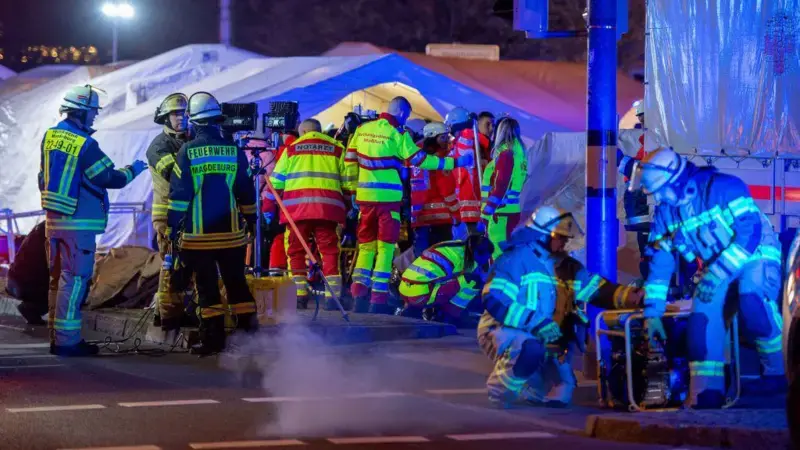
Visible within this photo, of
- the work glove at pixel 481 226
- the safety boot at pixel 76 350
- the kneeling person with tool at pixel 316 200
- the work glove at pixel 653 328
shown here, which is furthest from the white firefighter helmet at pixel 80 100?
the work glove at pixel 653 328

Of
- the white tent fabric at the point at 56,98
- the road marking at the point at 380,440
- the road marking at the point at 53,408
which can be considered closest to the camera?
the road marking at the point at 380,440

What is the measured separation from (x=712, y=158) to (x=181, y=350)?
4.92m

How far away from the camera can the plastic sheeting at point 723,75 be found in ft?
42.5

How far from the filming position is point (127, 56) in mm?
47531

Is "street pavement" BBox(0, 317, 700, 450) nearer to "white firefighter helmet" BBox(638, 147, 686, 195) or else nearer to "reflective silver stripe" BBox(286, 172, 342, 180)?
"white firefighter helmet" BBox(638, 147, 686, 195)

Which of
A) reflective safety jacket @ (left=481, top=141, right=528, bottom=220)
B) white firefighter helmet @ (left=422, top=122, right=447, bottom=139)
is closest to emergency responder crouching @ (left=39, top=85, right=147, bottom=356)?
white firefighter helmet @ (left=422, top=122, right=447, bottom=139)

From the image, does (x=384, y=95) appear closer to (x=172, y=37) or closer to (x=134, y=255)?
(x=134, y=255)

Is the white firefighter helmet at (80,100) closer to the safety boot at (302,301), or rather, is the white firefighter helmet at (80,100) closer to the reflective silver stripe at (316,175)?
Result: the reflective silver stripe at (316,175)

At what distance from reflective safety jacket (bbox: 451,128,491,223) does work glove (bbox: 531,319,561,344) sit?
5.94 m

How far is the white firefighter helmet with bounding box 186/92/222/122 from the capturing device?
12.2m

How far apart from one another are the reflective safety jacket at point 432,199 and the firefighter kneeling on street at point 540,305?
224 inches

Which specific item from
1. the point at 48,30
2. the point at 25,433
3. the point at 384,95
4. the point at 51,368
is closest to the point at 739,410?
the point at 25,433

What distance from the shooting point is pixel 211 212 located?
12.3 metres

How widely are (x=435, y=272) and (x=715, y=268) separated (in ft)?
17.8
